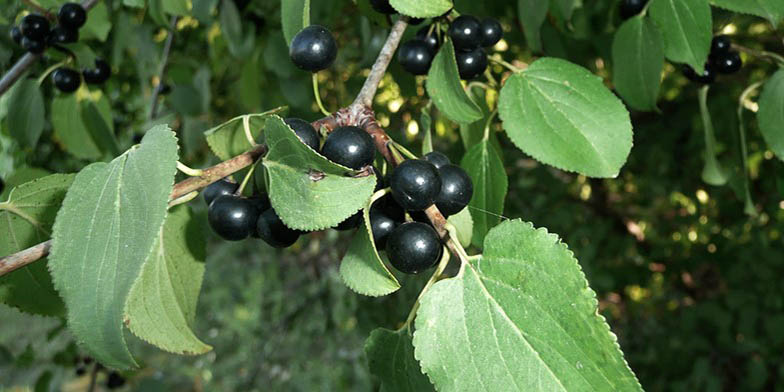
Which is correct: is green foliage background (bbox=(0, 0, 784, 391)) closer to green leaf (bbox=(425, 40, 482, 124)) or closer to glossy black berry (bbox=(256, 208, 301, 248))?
green leaf (bbox=(425, 40, 482, 124))

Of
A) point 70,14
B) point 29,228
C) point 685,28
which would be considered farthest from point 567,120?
point 70,14

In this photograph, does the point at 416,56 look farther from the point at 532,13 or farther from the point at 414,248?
the point at 414,248

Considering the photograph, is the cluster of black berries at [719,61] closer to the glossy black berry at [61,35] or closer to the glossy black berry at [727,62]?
the glossy black berry at [727,62]

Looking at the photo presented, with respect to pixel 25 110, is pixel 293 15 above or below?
above

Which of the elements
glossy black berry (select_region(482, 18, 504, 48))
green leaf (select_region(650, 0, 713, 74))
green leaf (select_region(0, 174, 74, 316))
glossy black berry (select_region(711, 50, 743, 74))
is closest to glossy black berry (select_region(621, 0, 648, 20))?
green leaf (select_region(650, 0, 713, 74))

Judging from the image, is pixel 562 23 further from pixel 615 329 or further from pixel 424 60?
pixel 615 329

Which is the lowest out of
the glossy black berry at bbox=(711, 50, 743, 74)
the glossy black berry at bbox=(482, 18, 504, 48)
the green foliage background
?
the green foliage background

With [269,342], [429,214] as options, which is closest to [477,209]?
[429,214]
